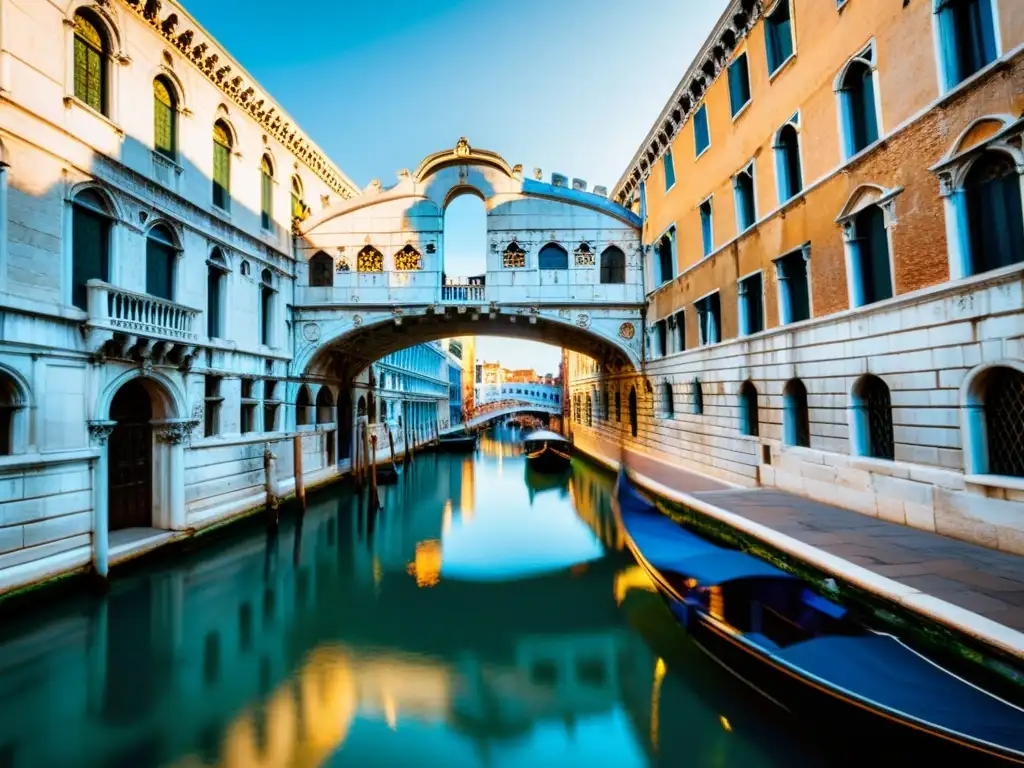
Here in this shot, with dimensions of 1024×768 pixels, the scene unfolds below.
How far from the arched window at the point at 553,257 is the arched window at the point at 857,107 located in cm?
588

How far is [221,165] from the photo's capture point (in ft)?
28.0

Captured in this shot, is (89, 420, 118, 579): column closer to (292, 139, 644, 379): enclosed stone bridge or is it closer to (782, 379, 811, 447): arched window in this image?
(292, 139, 644, 379): enclosed stone bridge

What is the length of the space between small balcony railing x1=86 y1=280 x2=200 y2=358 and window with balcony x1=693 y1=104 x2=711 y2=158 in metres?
8.57

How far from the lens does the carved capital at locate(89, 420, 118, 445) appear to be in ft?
18.2

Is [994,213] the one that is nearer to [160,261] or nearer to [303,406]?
[160,261]

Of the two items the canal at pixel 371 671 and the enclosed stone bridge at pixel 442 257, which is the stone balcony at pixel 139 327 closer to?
the canal at pixel 371 671

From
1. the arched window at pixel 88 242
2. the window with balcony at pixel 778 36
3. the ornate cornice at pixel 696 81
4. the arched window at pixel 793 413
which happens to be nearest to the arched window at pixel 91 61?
the arched window at pixel 88 242

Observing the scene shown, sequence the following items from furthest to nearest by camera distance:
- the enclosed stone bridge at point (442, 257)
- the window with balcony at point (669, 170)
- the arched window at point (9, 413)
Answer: the enclosed stone bridge at point (442, 257), the window with balcony at point (669, 170), the arched window at point (9, 413)

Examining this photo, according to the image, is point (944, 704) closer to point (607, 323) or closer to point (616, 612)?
point (616, 612)

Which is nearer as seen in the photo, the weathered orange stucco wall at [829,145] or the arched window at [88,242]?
the weathered orange stucco wall at [829,145]

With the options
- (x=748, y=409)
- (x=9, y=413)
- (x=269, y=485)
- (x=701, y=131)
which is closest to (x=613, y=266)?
(x=701, y=131)

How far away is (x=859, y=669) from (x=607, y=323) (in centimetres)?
906

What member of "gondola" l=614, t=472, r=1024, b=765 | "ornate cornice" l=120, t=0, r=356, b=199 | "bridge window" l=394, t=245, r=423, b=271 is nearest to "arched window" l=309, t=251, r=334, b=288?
"bridge window" l=394, t=245, r=423, b=271

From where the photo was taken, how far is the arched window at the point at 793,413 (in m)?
6.64
